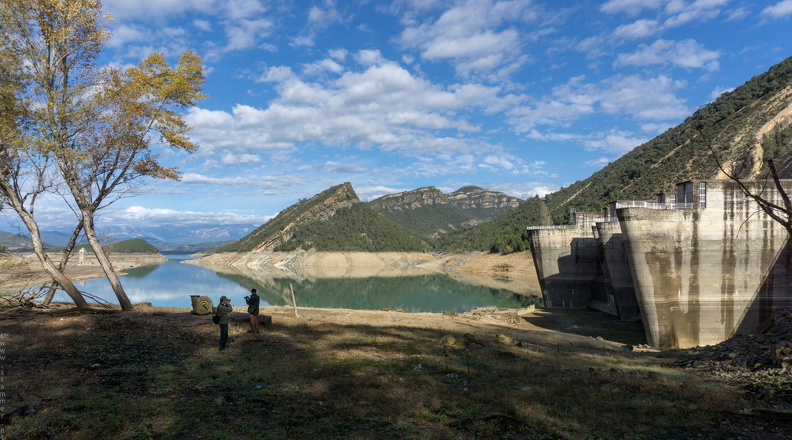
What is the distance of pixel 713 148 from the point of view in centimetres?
7619

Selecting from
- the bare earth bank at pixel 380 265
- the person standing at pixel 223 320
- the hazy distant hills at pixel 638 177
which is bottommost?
the bare earth bank at pixel 380 265

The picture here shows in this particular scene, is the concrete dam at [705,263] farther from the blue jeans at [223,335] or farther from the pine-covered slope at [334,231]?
the pine-covered slope at [334,231]

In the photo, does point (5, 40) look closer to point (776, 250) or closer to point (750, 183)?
point (750, 183)

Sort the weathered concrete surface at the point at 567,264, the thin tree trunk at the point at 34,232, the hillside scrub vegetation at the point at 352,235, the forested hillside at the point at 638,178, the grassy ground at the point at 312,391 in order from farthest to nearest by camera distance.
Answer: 1. the hillside scrub vegetation at the point at 352,235
2. the forested hillside at the point at 638,178
3. the weathered concrete surface at the point at 567,264
4. the thin tree trunk at the point at 34,232
5. the grassy ground at the point at 312,391

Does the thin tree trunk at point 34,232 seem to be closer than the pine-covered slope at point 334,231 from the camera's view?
Yes

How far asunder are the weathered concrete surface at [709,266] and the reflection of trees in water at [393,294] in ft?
96.2

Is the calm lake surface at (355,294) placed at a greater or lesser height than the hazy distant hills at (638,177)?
lesser

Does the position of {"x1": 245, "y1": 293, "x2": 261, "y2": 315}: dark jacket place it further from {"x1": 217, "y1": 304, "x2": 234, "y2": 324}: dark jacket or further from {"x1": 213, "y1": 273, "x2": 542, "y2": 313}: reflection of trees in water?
{"x1": 213, "y1": 273, "x2": 542, "y2": 313}: reflection of trees in water

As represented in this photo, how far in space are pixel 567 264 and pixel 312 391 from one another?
4650 centimetres

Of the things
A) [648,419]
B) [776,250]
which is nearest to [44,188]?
[648,419]

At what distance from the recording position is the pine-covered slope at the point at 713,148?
75.7m

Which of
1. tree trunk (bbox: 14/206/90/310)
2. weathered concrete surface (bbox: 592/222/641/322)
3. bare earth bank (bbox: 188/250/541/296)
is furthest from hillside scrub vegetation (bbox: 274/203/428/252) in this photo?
tree trunk (bbox: 14/206/90/310)

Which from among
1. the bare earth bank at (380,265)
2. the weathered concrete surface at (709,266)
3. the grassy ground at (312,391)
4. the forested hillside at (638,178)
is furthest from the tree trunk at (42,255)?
the bare earth bank at (380,265)

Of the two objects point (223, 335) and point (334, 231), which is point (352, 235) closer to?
point (334, 231)
